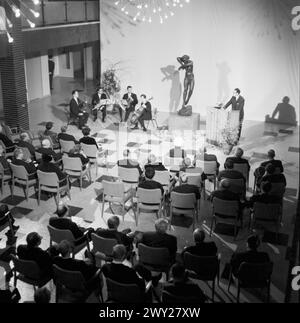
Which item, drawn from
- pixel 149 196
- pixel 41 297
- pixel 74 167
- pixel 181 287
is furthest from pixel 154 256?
pixel 74 167

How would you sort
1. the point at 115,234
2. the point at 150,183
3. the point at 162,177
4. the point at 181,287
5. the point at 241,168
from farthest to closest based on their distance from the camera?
the point at 241,168 < the point at 162,177 < the point at 150,183 < the point at 115,234 < the point at 181,287

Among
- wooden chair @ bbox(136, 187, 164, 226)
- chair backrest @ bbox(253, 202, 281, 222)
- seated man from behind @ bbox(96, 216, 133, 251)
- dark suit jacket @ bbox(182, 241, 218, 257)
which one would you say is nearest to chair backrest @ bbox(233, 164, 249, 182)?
chair backrest @ bbox(253, 202, 281, 222)

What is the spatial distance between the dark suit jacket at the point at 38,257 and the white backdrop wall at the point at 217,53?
416 inches

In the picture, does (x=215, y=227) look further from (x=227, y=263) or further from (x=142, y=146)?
(x=142, y=146)

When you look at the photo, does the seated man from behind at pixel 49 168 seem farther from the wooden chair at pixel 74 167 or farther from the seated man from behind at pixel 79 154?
the seated man from behind at pixel 79 154

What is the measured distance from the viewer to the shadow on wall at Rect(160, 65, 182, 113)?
15.8 metres

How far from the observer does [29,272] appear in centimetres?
611

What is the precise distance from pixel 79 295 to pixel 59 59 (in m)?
17.6

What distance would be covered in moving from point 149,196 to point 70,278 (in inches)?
105

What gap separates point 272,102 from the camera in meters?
14.9

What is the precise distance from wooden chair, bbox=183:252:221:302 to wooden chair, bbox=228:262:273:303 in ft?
1.07

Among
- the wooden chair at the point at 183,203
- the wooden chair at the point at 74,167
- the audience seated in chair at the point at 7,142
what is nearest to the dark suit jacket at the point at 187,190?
the wooden chair at the point at 183,203

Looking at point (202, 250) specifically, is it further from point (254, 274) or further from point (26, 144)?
point (26, 144)

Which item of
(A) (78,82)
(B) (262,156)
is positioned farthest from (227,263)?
(A) (78,82)
